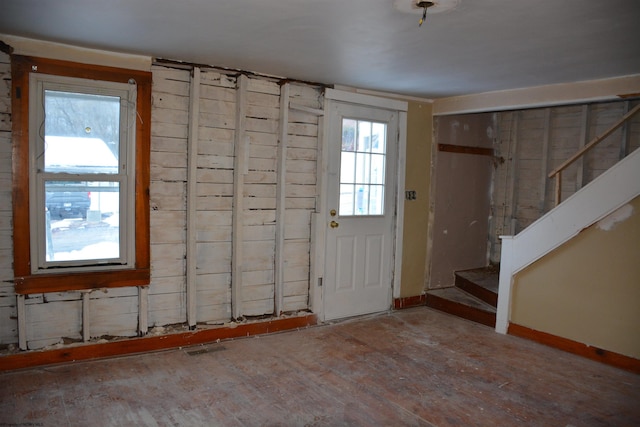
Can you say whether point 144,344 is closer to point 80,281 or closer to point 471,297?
point 80,281

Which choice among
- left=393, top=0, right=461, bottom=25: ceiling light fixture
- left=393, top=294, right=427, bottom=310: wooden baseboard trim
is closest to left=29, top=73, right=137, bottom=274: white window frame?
left=393, top=0, right=461, bottom=25: ceiling light fixture

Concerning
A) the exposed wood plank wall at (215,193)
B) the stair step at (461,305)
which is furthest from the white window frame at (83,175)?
the stair step at (461,305)

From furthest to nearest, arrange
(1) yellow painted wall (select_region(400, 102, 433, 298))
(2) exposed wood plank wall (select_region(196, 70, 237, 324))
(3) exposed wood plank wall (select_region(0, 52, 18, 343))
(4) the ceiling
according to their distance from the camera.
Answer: (1) yellow painted wall (select_region(400, 102, 433, 298)) → (2) exposed wood plank wall (select_region(196, 70, 237, 324)) → (3) exposed wood plank wall (select_region(0, 52, 18, 343)) → (4) the ceiling

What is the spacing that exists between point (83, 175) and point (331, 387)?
2.44m

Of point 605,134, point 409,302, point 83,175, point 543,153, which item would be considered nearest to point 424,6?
point 605,134

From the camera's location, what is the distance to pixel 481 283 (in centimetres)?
519

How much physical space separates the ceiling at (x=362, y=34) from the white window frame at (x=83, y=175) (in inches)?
12.4

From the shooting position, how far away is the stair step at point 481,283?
16.0ft

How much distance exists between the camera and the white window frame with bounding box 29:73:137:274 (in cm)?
324

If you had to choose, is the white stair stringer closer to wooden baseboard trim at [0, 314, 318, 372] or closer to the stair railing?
the stair railing

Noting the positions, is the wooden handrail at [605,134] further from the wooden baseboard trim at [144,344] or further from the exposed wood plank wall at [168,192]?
the exposed wood plank wall at [168,192]

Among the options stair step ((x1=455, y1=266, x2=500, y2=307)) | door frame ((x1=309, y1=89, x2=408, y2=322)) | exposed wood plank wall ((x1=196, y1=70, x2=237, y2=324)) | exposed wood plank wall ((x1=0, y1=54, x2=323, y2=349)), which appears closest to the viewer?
exposed wood plank wall ((x1=0, y1=54, x2=323, y2=349))

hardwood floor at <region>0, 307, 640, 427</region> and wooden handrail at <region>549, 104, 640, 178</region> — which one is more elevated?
wooden handrail at <region>549, 104, 640, 178</region>

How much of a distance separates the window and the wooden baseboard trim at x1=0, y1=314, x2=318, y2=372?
50.2 inches
